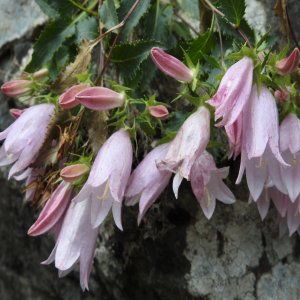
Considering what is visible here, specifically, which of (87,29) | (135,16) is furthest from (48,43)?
(135,16)

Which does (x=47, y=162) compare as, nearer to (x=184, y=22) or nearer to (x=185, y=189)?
(x=185, y=189)

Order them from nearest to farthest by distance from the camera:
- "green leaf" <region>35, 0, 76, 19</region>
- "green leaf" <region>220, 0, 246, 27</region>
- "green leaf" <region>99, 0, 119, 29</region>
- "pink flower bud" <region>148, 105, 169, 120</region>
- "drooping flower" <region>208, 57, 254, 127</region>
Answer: "drooping flower" <region>208, 57, 254, 127</region> < "pink flower bud" <region>148, 105, 169, 120</region> < "green leaf" <region>220, 0, 246, 27</region> < "green leaf" <region>99, 0, 119, 29</region> < "green leaf" <region>35, 0, 76, 19</region>

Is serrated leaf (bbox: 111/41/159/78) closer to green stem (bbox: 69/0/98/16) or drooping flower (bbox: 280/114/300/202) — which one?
green stem (bbox: 69/0/98/16)

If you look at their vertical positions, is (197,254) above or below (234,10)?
below

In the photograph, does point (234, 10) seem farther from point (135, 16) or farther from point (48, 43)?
point (48, 43)

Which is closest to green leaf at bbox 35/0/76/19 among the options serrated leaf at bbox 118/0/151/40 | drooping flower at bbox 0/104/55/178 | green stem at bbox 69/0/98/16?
green stem at bbox 69/0/98/16

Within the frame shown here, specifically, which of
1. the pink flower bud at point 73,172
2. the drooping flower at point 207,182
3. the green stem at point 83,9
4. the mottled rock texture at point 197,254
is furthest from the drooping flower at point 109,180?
the green stem at point 83,9

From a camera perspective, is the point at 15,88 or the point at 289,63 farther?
the point at 15,88
